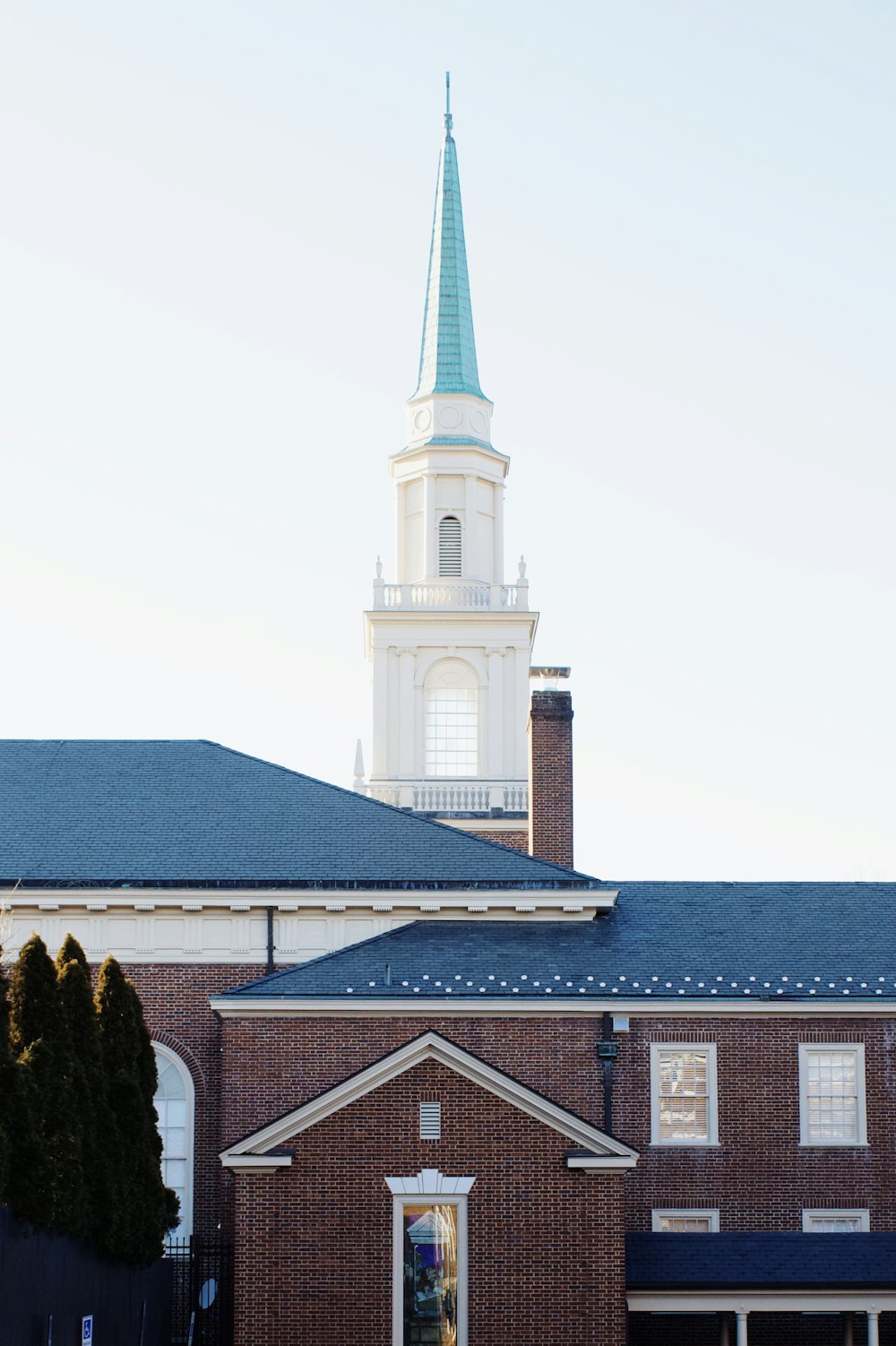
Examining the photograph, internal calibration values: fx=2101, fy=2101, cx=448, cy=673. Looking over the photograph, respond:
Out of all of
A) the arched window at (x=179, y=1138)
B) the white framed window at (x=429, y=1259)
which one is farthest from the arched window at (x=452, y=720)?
the white framed window at (x=429, y=1259)

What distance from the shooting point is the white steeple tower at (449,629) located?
60656 mm

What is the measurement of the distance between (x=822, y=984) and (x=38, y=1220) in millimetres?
15775

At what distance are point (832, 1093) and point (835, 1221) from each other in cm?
192

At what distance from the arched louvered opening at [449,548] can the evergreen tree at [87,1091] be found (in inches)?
1465

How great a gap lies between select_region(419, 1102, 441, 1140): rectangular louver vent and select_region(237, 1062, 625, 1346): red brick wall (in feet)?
0.29

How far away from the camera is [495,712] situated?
200 feet

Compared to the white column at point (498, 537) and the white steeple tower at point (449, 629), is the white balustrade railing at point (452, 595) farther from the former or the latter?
the white column at point (498, 537)

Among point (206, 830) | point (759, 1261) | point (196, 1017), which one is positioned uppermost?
point (206, 830)

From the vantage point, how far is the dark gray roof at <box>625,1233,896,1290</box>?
28.3 metres

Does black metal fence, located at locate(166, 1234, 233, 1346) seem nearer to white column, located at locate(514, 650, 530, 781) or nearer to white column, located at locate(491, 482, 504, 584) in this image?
white column, located at locate(514, 650, 530, 781)

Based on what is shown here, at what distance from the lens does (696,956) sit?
111ft

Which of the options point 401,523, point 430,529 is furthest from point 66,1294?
point 401,523

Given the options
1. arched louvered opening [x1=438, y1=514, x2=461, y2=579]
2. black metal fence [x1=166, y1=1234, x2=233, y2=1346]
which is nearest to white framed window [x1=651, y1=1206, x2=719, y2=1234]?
black metal fence [x1=166, y1=1234, x2=233, y2=1346]

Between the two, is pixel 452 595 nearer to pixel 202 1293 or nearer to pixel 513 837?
pixel 513 837
